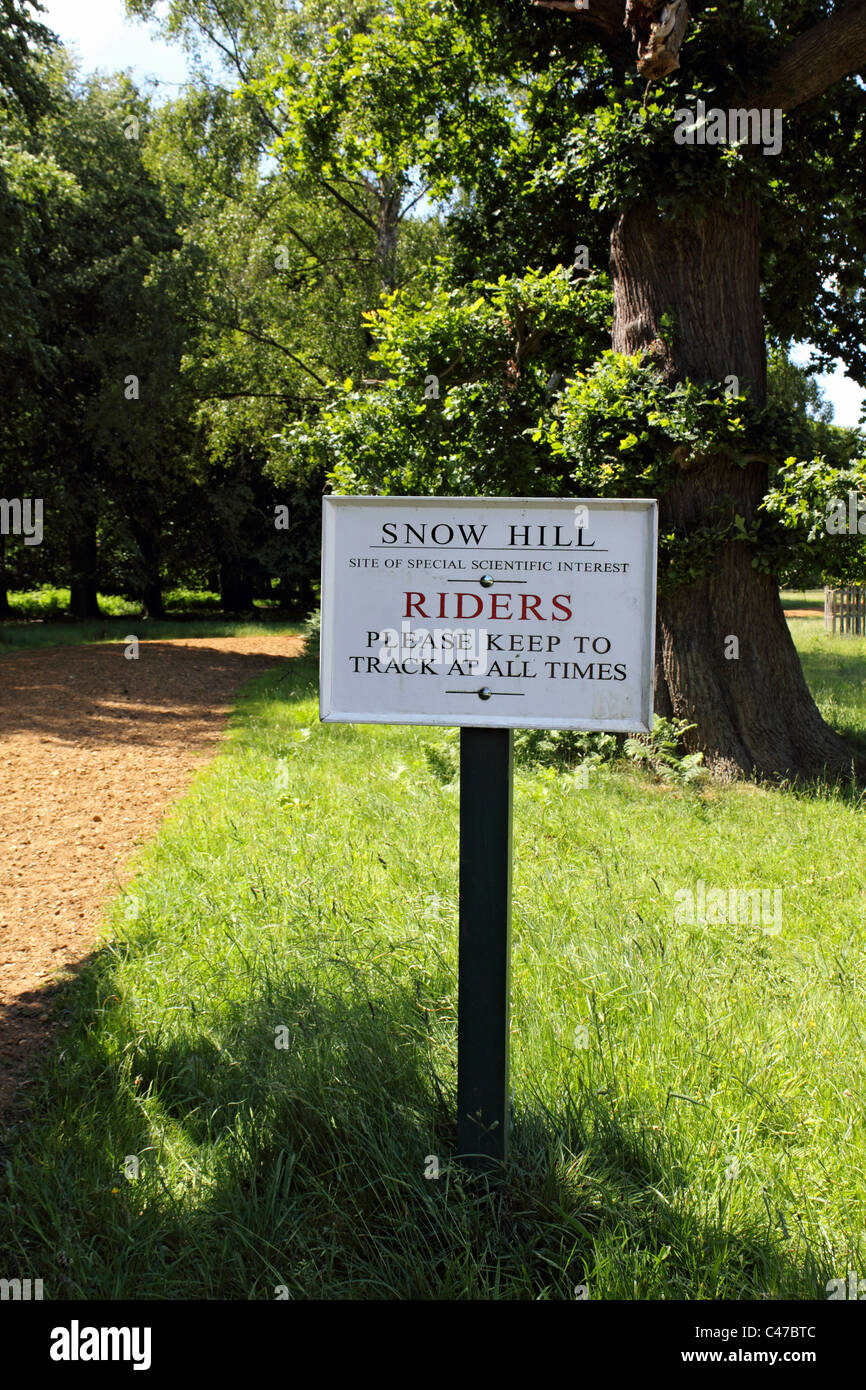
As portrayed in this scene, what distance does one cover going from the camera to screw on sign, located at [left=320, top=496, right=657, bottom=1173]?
254 cm

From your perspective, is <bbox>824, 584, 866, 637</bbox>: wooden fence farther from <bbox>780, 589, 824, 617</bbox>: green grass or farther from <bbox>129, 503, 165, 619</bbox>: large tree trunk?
<bbox>129, 503, 165, 619</bbox>: large tree trunk

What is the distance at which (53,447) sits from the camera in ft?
75.0

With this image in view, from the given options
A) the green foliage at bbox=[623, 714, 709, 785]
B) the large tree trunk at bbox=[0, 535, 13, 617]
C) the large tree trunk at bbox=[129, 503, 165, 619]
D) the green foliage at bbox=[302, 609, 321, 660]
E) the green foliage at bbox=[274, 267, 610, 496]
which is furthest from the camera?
the large tree trunk at bbox=[129, 503, 165, 619]

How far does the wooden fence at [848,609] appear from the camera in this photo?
22.7m

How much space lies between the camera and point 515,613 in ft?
8.37

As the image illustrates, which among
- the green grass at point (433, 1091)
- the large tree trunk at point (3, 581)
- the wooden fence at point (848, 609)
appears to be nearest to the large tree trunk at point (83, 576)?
the large tree trunk at point (3, 581)

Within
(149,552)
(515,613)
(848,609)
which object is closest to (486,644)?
(515,613)

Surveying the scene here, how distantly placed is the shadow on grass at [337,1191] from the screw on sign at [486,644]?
219 mm

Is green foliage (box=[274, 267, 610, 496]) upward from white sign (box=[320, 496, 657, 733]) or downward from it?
upward

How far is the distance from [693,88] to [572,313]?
83.6 inches

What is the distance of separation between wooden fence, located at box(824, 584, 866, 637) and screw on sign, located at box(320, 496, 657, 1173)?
71.7 feet

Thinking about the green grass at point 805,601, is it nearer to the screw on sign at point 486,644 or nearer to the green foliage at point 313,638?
the green foliage at point 313,638

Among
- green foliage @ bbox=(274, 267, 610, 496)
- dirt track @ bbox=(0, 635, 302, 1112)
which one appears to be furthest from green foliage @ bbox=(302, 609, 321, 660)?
green foliage @ bbox=(274, 267, 610, 496)
